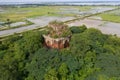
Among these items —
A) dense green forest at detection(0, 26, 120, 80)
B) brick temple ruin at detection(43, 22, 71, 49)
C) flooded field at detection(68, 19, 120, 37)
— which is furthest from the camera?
flooded field at detection(68, 19, 120, 37)

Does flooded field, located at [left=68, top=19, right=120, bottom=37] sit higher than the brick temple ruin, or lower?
lower

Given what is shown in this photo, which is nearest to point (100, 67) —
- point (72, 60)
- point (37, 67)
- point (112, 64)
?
point (112, 64)

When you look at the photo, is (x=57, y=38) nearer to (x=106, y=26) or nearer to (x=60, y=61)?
(x=60, y=61)

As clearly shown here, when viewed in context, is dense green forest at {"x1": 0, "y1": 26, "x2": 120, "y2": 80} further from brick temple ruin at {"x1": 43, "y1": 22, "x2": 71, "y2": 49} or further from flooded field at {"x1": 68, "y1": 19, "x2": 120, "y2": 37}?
flooded field at {"x1": 68, "y1": 19, "x2": 120, "y2": 37}

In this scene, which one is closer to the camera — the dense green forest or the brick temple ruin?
the dense green forest

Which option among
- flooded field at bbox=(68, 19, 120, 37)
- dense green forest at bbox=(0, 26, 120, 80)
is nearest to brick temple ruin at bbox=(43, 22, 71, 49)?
dense green forest at bbox=(0, 26, 120, 80)

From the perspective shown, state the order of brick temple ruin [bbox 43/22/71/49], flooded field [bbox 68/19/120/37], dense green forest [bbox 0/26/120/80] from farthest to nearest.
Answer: flooded field [bbox 68/19/120/37], brick temple ruin [bbox 43/22/71/49], dense green forest [bbox 0/26/120/80]

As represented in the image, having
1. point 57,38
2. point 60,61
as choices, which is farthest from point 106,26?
point 60,61
